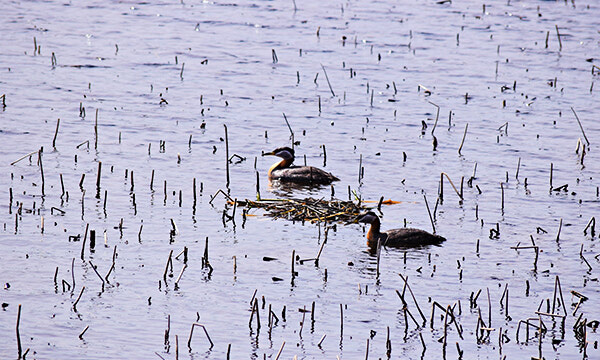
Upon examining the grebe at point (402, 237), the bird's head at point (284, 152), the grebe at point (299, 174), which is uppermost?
the bird's head at point (284, 152)

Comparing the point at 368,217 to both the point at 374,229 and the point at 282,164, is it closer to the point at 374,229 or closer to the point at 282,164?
the point at 374,229

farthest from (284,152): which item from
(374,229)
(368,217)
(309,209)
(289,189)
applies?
(374,229)

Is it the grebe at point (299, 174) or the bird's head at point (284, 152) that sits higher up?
the bird's head at point (284, 152)

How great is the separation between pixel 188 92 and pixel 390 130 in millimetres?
6222

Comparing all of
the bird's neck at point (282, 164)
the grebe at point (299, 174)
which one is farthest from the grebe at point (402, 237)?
the bird's neck at point (282, 164)

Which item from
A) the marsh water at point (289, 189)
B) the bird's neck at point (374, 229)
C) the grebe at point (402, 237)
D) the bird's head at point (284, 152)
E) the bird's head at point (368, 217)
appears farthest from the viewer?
the bird's head at point (284, 152)

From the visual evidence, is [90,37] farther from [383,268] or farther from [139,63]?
[383,268]

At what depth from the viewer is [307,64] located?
96.2 ft

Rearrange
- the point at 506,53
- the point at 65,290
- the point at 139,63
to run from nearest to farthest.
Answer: the point at 65,290 → the point at 139,63 → the point at 506,53

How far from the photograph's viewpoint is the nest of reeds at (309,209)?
1573 centimetres

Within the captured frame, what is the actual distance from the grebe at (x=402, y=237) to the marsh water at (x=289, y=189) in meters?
0.16

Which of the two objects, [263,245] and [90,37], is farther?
[90,37]

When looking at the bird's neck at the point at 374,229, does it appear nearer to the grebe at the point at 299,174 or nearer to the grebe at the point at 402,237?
the grebe at the point at 402,237

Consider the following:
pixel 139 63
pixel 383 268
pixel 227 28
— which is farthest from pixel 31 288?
pixel 227 28
